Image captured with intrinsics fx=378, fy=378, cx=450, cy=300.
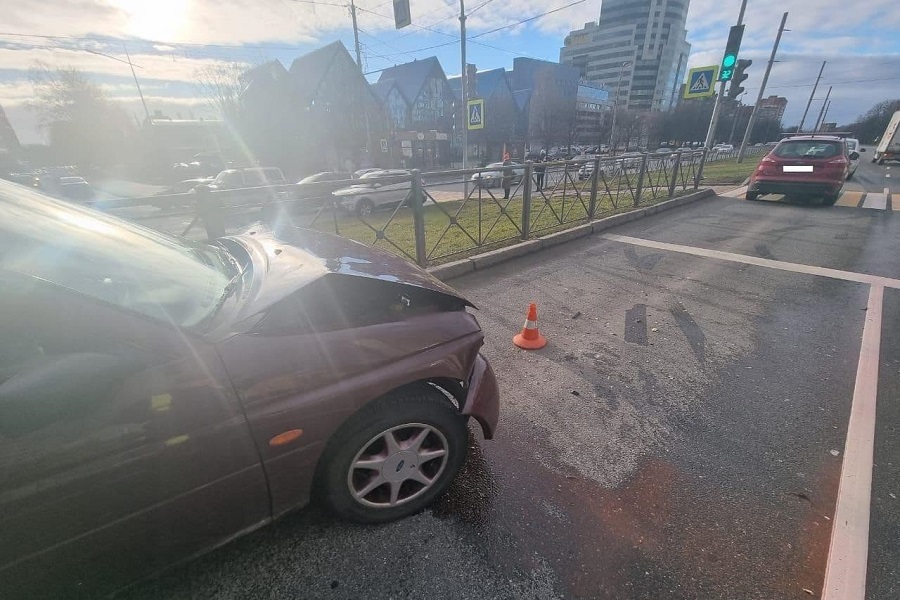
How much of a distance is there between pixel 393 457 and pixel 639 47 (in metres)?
99.9

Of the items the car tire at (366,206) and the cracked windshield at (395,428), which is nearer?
the cracked windshield at (395,428)

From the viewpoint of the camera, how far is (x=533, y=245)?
255 inches

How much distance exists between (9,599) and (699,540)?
258 cm

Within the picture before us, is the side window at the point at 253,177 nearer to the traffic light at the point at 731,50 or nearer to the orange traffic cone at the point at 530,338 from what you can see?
→ the orange traffic cone at the point at 530,338

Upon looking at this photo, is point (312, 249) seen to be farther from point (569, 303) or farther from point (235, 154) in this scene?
point (235, 154)

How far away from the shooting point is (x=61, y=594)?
1.20 m

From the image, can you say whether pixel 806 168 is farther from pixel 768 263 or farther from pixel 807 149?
pixel 768 263

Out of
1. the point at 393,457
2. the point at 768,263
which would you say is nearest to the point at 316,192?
the point at 393,457

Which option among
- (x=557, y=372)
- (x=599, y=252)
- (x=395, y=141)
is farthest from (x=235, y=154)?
(x=557, y=372)

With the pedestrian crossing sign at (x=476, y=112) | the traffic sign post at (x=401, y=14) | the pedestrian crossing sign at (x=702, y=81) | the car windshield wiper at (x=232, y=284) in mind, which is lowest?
the car windshield wiper at (x=232, y=284)

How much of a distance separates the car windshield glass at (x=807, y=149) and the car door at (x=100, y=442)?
13344mm

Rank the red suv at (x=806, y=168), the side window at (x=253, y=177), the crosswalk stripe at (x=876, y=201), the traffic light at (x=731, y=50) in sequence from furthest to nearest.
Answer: the side window at (x=253, y=177) < the traffic light at (x=731, y=50) < the crosswalk stripe at (x=876, y=201) < the red suv at (x=806, y=168)

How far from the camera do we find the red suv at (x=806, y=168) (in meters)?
9.14

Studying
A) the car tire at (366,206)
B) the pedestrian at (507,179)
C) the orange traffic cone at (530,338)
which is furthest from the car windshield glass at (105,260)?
the car tire at (366,206)
